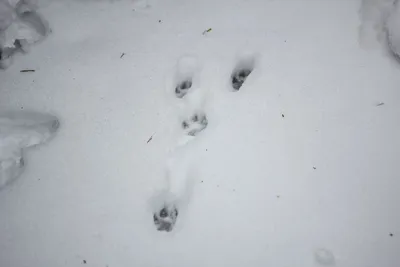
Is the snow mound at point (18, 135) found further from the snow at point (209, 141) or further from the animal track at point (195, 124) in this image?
the animal track at point (195, 124)

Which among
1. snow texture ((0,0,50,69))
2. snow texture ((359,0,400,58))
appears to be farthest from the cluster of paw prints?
snow texture ((0,0,50,69))

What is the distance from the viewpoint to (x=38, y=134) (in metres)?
1.17

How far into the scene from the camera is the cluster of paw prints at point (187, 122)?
1056mm

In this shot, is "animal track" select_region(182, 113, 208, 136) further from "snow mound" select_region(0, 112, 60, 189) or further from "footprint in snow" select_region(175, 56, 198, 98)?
"snow mound" select_region(0, 112, 60, 189)

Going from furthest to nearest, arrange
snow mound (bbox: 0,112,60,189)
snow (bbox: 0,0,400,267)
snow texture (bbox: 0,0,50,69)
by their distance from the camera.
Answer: snow texture (bbox: 0,0,50,69), snow mound (bbox: 0,112,60,189), snow (bbox: 0,0,400,267)

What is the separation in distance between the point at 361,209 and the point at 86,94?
1.03 meters

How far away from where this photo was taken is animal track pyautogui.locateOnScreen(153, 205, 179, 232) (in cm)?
105

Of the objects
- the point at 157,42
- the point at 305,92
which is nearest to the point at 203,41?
the point at 157,42

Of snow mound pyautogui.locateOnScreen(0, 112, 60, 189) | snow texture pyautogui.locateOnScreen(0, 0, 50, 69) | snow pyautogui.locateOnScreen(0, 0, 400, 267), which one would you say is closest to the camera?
snow pyautogui.locateOnScreen(0, 0, 400, 267)

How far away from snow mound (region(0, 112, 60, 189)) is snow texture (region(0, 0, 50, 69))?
0.25 m

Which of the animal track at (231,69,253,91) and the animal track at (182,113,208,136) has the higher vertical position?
the animal track at (231,69,253,91)

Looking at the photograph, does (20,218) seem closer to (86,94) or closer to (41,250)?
(41,250)

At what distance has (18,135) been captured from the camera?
1.15 m

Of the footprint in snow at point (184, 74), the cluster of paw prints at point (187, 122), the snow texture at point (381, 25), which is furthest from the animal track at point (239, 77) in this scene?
the snow texture at point (381, 25)
